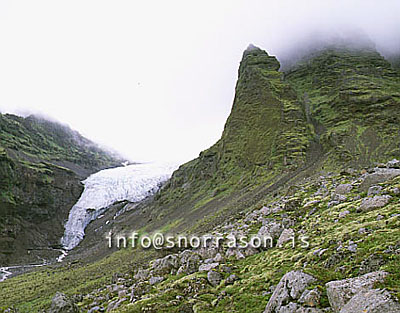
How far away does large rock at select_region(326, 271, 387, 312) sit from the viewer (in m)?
6.93

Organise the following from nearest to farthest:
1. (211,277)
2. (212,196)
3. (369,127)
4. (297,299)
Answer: (297,299), (211,277), (369,127), (212,196)

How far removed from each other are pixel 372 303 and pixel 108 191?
151147 millimetres

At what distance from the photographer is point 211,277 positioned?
48.3 ft

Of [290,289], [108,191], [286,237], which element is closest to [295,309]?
[290,289]

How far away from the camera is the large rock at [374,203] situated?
1530cm

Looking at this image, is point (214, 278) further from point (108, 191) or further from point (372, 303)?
point (108, 191)

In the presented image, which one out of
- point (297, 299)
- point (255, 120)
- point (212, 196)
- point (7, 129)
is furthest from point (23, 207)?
point (297, 299)

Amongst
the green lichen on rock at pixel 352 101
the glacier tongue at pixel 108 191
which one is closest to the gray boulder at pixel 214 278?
the green lichen on rock at pixel 352 101

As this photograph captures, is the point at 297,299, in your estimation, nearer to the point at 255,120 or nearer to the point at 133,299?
the point at 133,299

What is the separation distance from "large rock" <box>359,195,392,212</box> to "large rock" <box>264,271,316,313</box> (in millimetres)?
8885

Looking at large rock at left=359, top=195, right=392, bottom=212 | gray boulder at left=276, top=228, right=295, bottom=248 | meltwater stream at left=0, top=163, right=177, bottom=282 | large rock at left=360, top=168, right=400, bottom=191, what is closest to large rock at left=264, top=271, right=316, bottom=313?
gray boulder at left=276, top=228, right=295, bottom=248

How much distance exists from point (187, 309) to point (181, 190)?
262 feet

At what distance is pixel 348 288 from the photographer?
7.20 meters

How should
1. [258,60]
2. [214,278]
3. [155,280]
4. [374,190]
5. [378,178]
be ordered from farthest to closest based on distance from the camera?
1. [258,60]
2. [155,280]
3. [378,178]
4. [374,190]
5. [214,278]
